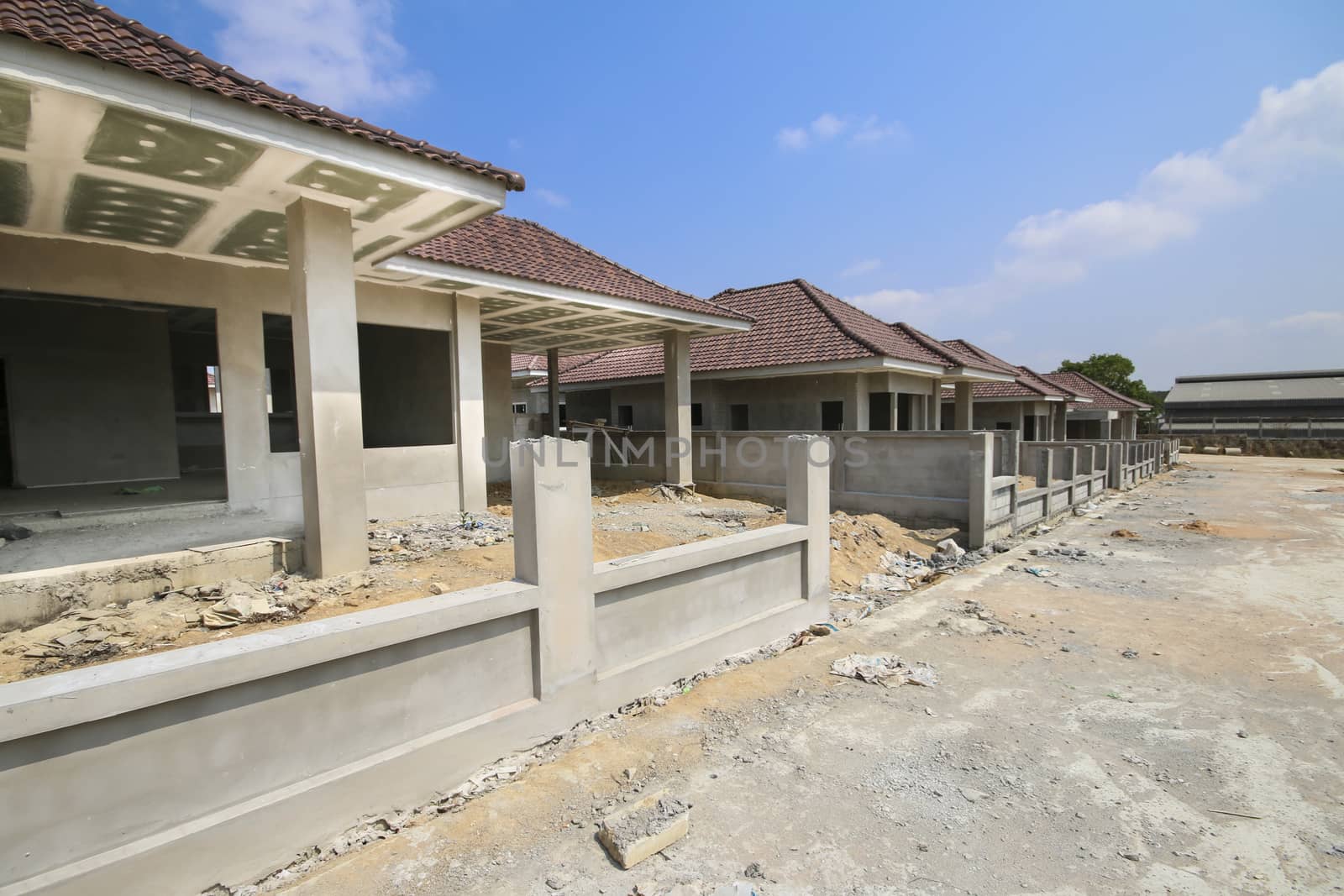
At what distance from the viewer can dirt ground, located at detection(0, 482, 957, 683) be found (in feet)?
14.6

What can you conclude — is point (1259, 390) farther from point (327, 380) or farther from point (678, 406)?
point (327, 380)

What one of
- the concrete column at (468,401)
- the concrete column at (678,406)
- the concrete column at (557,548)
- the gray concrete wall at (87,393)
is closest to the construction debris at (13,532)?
the gray concrete wall at (87,393)

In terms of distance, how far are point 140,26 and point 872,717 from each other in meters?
7.73

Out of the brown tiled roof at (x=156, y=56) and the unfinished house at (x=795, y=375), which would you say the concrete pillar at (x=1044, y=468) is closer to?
the unfinished house at (x=795, y=375)

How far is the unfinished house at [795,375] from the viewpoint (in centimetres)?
1536

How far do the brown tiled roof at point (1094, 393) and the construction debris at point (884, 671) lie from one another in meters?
30.2

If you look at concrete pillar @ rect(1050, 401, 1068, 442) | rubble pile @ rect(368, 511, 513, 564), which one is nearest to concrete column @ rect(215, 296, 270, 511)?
rubble pile @ rect(368, 511, 513, 564)

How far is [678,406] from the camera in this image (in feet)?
44.1

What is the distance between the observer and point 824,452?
617 cm

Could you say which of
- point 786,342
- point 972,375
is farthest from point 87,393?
point 972,375

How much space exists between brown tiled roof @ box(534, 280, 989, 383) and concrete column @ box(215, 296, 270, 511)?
368 inches

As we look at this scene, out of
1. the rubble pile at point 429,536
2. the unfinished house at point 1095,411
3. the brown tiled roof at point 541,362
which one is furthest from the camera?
the unfinished house at point 1095,411

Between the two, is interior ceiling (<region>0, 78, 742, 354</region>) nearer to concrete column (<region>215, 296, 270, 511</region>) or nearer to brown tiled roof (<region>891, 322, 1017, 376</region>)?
concrete column (<region>215, 296, 270, 511</region>)

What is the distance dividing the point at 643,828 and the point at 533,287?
25.9ft
